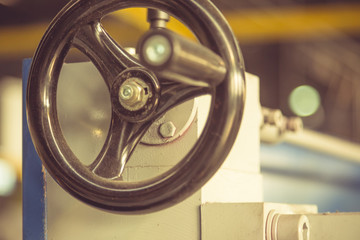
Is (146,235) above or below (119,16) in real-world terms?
below

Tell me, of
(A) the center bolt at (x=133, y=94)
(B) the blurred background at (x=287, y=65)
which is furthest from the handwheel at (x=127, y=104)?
(B) the blurred background at (x=287, y=65)

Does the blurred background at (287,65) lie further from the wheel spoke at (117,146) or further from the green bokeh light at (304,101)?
the wheel spoke at (117,146)

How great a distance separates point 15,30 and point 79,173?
16.5 ft

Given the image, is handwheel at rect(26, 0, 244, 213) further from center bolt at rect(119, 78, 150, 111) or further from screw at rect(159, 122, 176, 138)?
screw at rect(159, 122, 176, 138)

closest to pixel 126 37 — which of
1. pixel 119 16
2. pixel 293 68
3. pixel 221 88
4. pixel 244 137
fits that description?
pixel 119 16

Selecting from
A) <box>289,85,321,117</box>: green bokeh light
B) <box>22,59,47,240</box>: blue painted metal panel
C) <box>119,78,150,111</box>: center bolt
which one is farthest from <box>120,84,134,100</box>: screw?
<box>289,85,321,117</box>: green bokeh light

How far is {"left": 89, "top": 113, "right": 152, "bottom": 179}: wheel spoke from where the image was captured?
0.83 meters

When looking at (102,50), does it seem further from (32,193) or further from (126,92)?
(32,193)

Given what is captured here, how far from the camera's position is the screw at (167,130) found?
0.94 metres

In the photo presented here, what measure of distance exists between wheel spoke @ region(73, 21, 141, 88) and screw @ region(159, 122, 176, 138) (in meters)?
0.14

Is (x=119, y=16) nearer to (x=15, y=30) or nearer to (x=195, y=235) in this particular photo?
(x=15, y=30)

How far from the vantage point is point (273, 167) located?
245 cm

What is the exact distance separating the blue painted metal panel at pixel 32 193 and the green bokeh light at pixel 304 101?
5288 millimetres

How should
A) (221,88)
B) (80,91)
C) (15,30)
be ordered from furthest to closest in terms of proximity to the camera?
1. (15,30)
2. (80,91)
3. (221,88)
